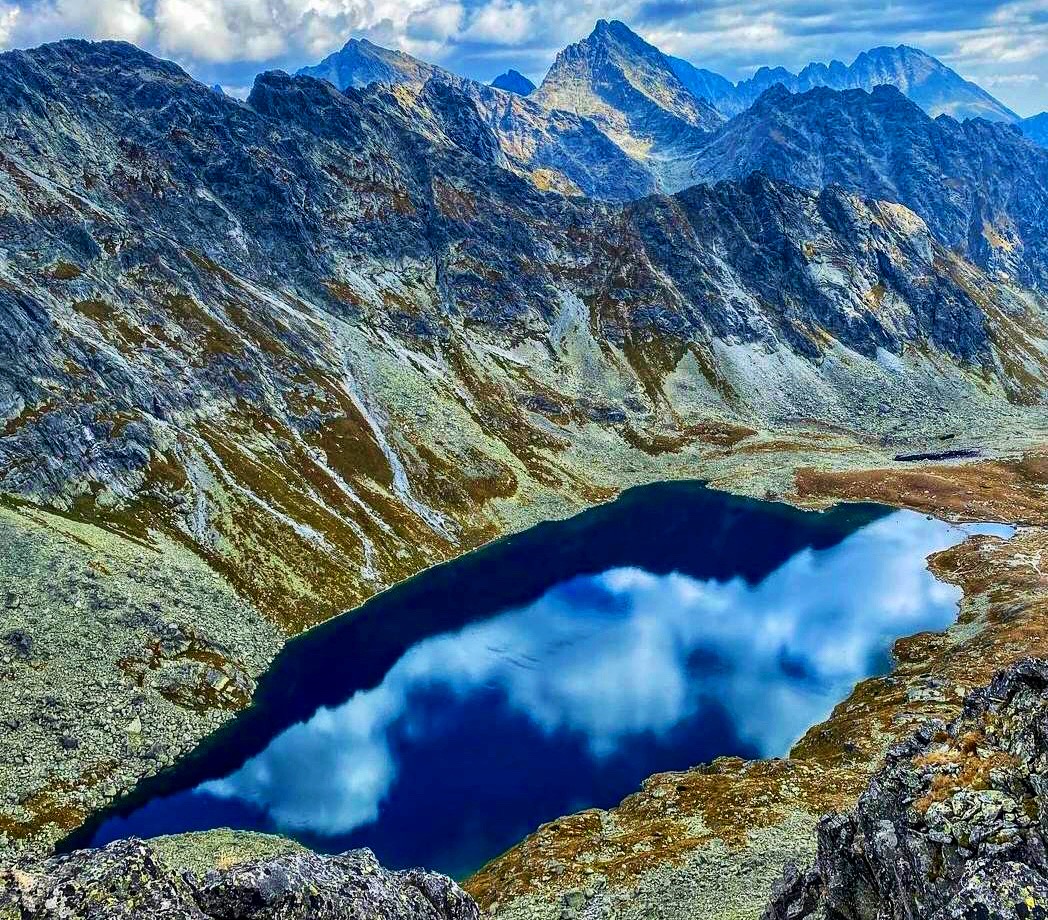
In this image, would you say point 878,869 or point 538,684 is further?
point 538,684

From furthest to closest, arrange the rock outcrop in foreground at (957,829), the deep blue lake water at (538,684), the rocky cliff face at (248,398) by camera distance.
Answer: the rocky cliff face at (248,398), the deep blue lake water at (538,684), the rock outcrop in foreground at (957,829)

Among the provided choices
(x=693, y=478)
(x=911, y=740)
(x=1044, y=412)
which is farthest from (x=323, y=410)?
(x=1044, y=412)

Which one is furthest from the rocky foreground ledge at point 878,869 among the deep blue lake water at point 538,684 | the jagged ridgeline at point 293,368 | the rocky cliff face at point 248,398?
the jagged ridgeline at point 293,368

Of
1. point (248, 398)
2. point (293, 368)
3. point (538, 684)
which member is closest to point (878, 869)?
point (538, 684)

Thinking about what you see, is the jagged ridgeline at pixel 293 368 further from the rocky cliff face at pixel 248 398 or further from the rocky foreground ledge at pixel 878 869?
the rocky foreground ledge at pixel 878 869

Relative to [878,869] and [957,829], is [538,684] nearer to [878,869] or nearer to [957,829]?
[878,869]

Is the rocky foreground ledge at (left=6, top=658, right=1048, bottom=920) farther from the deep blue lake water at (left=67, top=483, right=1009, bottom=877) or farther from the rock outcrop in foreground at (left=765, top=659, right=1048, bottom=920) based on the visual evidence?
the deep blue lake water at (left=67, top=483, right=1009, bottom=877)
